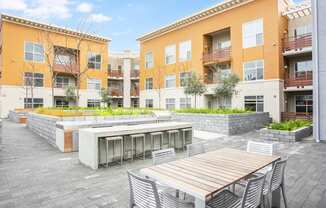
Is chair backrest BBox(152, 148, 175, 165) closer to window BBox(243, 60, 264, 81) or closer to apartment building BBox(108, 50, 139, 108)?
window BBox(243, 60, 264, 81)

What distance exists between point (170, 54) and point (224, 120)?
1598 centimetres

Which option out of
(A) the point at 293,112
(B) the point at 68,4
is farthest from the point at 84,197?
(A) the point at 293,112

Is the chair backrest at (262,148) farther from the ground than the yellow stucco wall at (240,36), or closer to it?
closer to it

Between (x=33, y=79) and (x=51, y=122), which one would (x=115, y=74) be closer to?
(x=33, y=79)

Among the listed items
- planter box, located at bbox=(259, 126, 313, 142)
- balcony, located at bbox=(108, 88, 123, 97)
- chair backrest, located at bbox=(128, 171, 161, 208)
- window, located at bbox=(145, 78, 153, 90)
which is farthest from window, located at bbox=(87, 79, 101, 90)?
Result: chair backrest, located at bbox=(128, 171, 161, 208)

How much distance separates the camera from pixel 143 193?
254cm

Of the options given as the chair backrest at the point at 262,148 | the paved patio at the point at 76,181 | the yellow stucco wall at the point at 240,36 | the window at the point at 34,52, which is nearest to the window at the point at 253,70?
the yellow stucco wall at the point at 240,36

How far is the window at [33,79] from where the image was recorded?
2418cm

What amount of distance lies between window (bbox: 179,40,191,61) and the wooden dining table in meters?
21.3

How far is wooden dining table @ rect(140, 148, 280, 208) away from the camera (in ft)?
7.68

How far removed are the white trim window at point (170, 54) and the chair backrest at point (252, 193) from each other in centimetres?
2396

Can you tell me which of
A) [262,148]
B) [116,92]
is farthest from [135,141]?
[116,92]

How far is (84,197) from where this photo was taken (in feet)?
13.3

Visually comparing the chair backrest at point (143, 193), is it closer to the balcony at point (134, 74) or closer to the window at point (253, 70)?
the window at point (253, 70)
